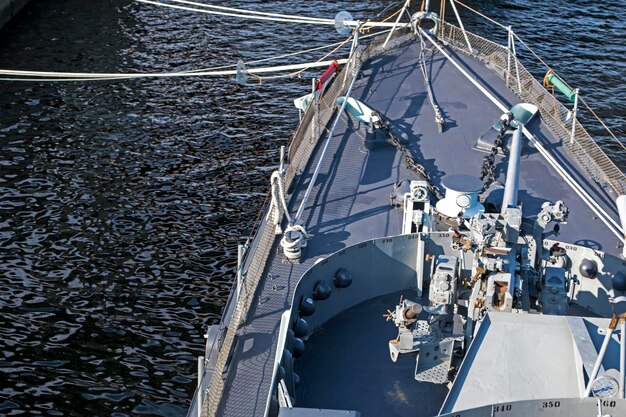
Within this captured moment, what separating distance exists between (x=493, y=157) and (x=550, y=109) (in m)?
3.77

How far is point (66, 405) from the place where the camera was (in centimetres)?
2053

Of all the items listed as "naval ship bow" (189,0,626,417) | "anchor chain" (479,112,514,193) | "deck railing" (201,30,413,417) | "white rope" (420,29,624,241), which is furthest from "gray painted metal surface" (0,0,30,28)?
"white rope" (420,29,624,241)

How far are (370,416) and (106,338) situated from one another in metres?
10.2

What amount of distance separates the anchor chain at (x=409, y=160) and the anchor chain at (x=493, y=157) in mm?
1081

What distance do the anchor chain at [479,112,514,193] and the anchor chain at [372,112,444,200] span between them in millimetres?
1081

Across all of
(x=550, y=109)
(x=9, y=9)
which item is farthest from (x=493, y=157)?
(x=9, y=9)

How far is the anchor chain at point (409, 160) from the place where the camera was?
20172 millimetres

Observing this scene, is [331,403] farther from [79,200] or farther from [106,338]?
[79,200]

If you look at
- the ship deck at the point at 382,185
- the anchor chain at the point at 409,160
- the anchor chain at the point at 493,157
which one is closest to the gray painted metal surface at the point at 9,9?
the ship deck at the point at 382,185

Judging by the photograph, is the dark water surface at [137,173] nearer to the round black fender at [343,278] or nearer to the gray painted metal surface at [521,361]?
the round black fender at [343,278]

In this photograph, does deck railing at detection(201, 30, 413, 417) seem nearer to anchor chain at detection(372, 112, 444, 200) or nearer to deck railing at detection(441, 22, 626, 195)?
anchor chain at detection(372, 112, 444, 200)

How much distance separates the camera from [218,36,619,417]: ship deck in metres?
15.3

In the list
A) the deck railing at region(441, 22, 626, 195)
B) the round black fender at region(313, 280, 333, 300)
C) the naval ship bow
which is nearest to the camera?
the naval ship bow

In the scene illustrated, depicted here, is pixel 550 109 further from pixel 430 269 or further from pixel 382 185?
pixel 430 269
